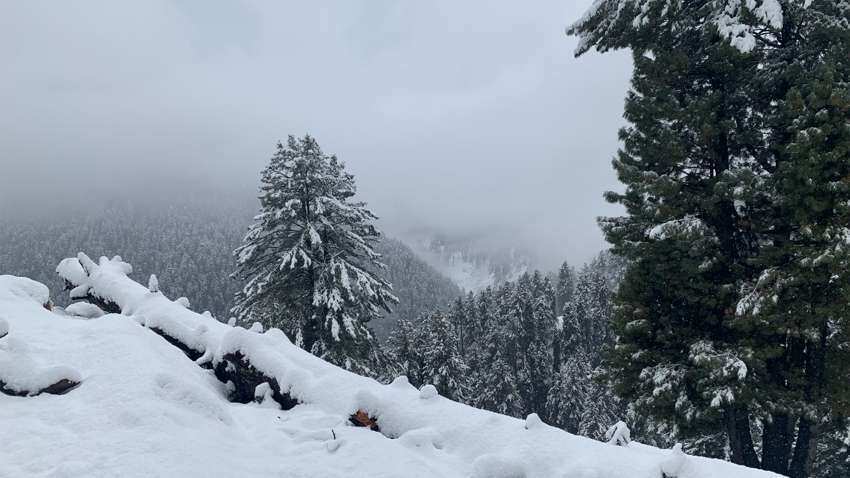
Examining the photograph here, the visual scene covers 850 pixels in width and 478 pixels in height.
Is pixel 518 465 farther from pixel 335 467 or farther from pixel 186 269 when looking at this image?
pixel 186 269

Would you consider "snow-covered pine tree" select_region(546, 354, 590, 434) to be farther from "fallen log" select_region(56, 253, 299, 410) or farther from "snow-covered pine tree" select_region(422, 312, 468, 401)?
"fallen log" select_region(56, 253, 299, 410)

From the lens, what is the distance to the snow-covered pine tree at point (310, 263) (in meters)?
16.5

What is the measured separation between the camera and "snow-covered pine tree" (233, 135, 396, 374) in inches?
648

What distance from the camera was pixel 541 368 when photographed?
55.2 m

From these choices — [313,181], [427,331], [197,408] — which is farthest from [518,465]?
[427,331]

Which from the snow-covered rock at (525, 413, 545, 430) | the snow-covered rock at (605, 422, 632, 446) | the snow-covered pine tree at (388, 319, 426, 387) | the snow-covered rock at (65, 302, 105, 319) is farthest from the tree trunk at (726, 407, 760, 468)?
the snow-covered pine tree at (388, 319, 426, 387)

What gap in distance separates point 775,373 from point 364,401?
793 centimetres

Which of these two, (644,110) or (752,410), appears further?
(644,110)

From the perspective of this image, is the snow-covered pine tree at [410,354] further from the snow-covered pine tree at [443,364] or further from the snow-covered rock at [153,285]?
the snow-covered rock at [153,285]

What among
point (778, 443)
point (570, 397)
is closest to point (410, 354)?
point (570, 397)

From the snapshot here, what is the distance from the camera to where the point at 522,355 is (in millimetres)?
56156

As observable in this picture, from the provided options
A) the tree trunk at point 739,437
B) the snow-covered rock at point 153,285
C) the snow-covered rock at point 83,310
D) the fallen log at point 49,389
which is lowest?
the fallen log at point 49,389

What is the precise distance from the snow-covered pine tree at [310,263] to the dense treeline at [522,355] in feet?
62.4

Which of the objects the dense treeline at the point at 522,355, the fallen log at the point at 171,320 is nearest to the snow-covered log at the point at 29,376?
the fallen log at the point at 171,320
